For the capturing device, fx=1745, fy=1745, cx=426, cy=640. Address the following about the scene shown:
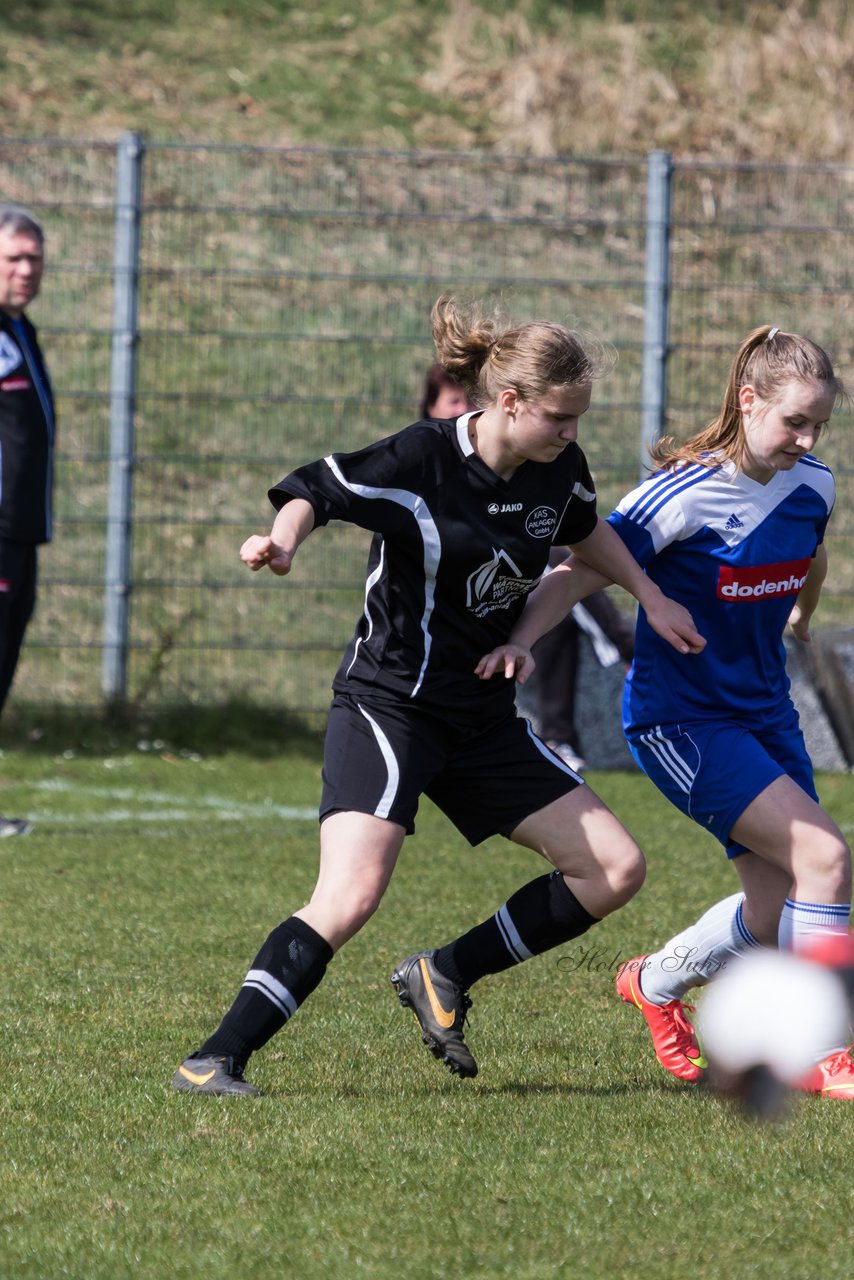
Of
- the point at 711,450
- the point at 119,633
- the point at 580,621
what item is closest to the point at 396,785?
the point at 711,450

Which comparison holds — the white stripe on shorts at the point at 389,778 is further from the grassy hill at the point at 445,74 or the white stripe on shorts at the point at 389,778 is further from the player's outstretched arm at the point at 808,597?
the grassy hill at the point at 445,74

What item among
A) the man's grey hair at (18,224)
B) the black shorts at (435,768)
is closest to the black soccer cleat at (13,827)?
the man's grey hair at (18,224)

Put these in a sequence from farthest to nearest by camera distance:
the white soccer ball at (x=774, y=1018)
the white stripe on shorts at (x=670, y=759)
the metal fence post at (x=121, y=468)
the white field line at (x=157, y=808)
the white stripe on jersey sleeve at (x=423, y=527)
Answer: the metal fence post at (x=121, y=468) → the white field line at (x=157, y=808) → the white stripe on shorts at (x=670, y=759) → the white stripe on jersey sleeve at (x=423, y=527) → the white soccer ball at (x=774, y=1018)

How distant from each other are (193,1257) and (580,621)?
6.03 meters

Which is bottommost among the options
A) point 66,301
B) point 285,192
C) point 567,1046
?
point 567,1046

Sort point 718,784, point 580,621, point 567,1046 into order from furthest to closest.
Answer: point 580,621
point 567,1046
point 718,784

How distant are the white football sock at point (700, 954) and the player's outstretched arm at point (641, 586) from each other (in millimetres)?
769

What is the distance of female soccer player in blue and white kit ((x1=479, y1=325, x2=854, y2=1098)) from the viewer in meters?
3.99

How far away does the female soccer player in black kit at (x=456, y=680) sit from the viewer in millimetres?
3852

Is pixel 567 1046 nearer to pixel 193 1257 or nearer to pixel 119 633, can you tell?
pixel 193 1257

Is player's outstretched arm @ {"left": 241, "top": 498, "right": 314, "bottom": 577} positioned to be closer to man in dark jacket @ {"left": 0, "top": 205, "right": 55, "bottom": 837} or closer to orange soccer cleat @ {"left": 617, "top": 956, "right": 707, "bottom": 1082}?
orange soccer cleat @ {"left": 617, "top": 956, "right": 707, "bottom": 1082}

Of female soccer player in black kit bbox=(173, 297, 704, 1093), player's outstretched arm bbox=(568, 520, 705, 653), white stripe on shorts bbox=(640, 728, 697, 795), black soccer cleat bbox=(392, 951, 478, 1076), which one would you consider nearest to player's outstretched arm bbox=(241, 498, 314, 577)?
female soccer player in black kit bbox=(173, 297, 704, 1093)

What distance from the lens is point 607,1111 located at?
3.87 metres

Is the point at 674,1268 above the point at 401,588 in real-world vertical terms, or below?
below
